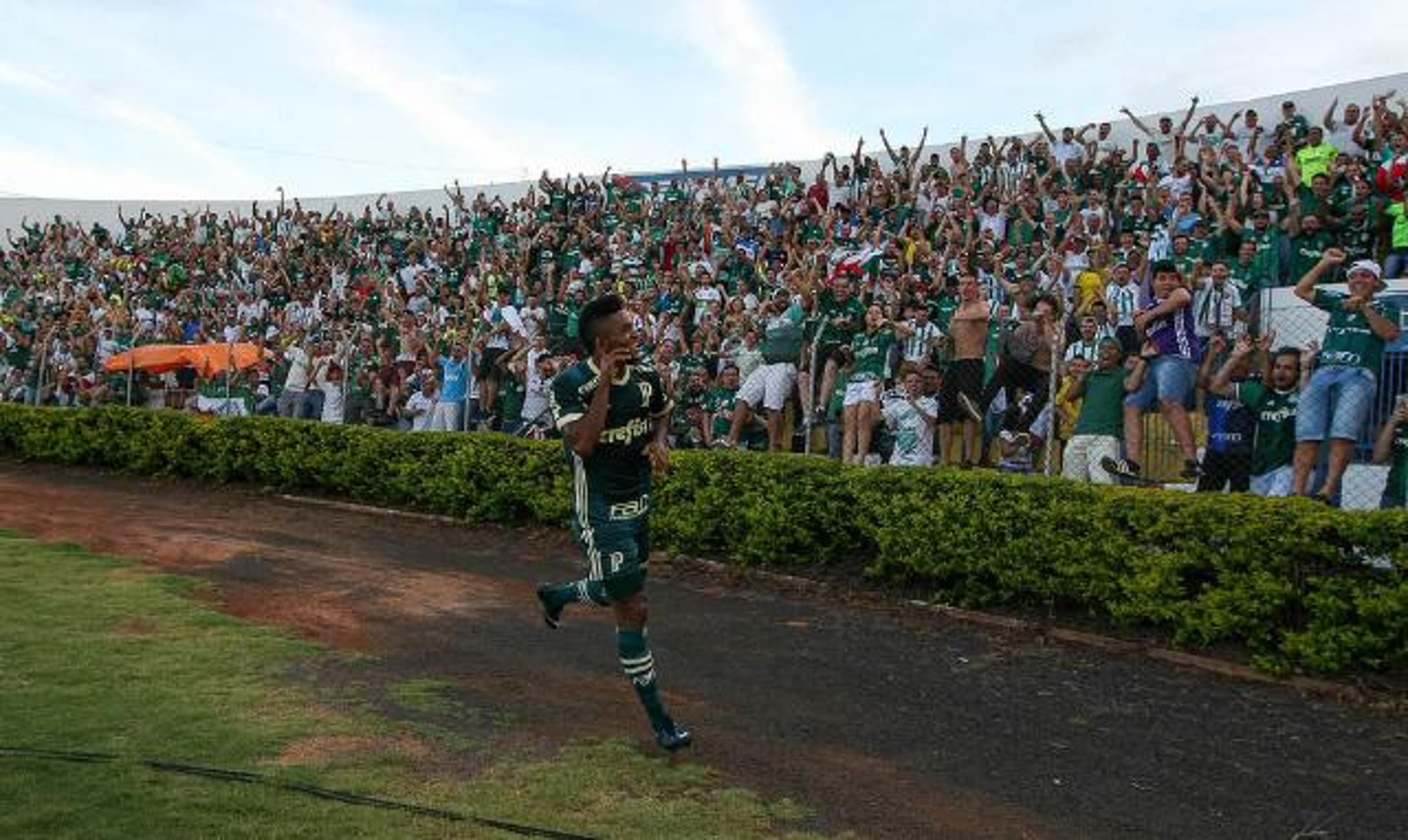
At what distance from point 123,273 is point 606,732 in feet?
100

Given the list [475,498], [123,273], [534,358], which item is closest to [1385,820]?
[475,498]

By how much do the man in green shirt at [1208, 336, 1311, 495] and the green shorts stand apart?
5.72 meters

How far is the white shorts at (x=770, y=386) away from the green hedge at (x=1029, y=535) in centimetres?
166

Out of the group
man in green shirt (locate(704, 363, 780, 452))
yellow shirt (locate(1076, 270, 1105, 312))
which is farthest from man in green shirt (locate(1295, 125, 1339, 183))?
man in green shirt (locate(704, 363, 780, 452))

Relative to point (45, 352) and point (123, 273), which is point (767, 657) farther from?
point (123, 273)

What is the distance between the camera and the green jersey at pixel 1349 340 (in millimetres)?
9289

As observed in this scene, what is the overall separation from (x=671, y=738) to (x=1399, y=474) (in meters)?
6.33

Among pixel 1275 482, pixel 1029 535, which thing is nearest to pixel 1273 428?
pixel 1275 482

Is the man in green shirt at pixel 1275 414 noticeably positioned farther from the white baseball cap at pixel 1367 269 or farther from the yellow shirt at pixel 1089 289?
the yellow shirt at pixel 1089 289

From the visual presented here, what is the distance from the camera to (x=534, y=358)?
1661 centimetres

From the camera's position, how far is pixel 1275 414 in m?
9.88

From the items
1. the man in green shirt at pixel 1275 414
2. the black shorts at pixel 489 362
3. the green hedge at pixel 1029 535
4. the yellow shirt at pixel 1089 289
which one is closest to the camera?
the green hedge at pixel 1029 535

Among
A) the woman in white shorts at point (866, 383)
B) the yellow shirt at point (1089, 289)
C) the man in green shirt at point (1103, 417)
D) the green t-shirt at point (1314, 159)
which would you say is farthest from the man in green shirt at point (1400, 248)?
the woman in white shorts at point (866, 383)

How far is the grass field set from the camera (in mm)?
5055
